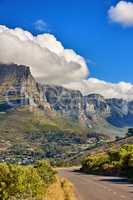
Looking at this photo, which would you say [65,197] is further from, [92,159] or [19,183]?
[92,159]

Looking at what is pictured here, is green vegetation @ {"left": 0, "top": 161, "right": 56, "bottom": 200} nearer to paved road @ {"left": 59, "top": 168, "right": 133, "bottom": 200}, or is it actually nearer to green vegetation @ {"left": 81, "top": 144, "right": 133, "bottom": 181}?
paved road @ {"left": 59, "top": 168, "right": 133, "bottom": 200}

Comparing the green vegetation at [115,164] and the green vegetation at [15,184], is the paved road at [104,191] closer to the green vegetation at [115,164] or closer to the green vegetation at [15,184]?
the green vegetation at [115,164]

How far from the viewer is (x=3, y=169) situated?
24.8m

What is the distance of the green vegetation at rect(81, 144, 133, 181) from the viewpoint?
79756mm

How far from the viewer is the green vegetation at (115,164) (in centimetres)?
7976

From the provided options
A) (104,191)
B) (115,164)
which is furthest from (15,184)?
(115,164)

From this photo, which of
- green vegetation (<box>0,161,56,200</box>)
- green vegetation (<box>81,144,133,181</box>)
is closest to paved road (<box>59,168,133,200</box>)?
green vegetation (<box>81,144,133,181</box>)

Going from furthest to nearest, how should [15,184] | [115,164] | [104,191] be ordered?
[115,164] → [104,191] → [15,184]

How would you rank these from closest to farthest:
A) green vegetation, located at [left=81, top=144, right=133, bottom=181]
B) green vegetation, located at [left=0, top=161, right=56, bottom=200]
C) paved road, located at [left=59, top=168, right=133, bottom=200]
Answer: green vegetation, located at [left=0, top=161, right=56, bottom=200]
paved road, located at [left=59, top=168, right=133, bottom=200]
green vegetation, located at [left=81, top=144, right=133, bottom=181]

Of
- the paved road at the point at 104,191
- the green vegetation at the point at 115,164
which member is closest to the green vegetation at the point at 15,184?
the paved road at the point at 104,191

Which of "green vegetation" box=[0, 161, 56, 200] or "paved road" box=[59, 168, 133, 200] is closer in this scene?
"green vegetation" box=[0, 161, 56, 200]

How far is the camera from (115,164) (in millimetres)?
88812

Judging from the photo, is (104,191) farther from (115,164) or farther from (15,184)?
(115,164)

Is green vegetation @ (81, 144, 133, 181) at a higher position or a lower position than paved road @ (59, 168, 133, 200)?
higher
